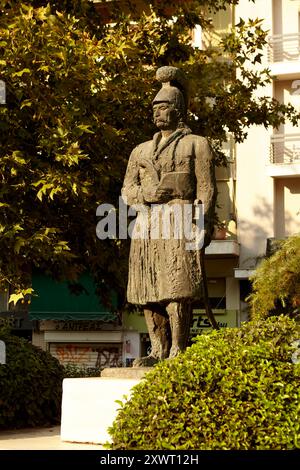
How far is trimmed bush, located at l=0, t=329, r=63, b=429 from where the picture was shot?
9.34 metres

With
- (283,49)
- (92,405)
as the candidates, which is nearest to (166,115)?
(92,405)

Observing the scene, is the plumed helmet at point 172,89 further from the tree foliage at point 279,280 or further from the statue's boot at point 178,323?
the tree foliage at point 279,280

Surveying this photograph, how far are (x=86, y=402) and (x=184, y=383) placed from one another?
1.38 m

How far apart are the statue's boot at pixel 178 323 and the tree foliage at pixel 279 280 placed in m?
10.8

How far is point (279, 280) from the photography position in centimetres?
1706

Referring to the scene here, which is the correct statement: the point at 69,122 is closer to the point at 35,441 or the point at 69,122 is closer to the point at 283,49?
the point at 35,441

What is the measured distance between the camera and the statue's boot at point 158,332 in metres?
6.48

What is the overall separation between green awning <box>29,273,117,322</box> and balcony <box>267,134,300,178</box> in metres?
5.91

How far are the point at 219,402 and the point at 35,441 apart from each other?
9.42 feet

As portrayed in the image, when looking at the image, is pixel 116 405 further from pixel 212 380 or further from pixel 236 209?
pixel 236 209

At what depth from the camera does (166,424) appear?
475cm

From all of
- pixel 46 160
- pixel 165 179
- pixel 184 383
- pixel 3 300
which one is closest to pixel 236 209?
pixel 3 300

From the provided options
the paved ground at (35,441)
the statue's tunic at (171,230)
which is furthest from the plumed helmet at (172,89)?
the paved ground at (35,441)

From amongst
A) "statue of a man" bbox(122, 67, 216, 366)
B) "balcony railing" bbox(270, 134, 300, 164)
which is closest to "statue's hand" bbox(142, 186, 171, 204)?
"statue of a man" bbox(122, 67, 216, 366)
